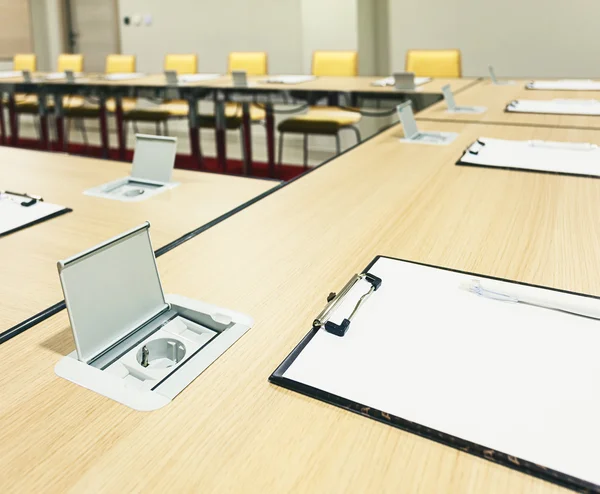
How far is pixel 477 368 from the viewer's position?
612 millimetres

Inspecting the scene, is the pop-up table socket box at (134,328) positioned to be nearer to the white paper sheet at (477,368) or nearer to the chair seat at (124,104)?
the white paper sheet at (477,368)

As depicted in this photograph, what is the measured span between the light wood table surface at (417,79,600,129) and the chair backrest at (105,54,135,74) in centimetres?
320

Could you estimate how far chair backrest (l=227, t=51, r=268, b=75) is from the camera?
4305 mm

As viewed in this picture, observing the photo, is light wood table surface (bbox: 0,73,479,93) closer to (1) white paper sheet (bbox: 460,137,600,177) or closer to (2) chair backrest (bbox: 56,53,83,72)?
(2) chair backrest (bbox: 56,53,83,72)

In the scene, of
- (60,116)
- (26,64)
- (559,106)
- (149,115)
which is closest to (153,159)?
(559,106)

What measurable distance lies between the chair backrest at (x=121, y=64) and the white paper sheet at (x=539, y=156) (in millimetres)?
4055

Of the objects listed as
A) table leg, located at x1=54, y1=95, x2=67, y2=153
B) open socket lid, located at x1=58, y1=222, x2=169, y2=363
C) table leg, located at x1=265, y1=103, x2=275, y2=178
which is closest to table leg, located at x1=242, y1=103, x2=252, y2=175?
table leg, located at x1=265, y1=103, x2=275, y2=178

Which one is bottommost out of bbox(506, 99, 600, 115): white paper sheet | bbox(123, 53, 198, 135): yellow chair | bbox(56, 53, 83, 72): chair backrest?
bbox(506, 99, 600, 115): white paper sheet

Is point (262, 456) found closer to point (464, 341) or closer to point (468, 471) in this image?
point (468, 471)

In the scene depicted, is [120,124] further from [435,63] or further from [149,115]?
[435,63]

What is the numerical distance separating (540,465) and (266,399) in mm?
274

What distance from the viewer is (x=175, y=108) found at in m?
4.50

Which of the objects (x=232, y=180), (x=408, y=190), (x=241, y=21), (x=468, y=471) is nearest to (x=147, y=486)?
(x=468, y=471)

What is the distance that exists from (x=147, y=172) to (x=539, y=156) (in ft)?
3.54
